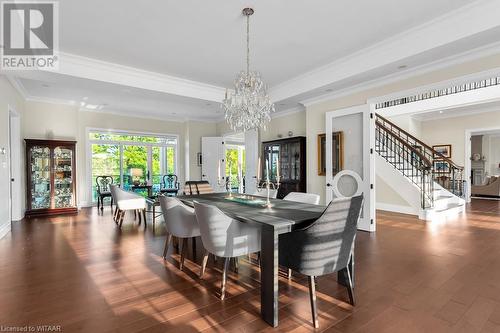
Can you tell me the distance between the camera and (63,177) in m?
6.56

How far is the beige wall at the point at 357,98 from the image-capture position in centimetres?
340

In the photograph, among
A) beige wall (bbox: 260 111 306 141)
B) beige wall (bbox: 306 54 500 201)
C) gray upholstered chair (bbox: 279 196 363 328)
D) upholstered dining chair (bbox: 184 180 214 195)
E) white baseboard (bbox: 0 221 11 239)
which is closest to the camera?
gray upholstered chair (bbox: 279 196 363 328)

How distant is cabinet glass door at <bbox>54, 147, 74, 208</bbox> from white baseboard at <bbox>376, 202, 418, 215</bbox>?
7937 millimetres

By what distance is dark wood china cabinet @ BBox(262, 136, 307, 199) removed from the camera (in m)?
6.03

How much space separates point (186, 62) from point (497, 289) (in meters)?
4.88

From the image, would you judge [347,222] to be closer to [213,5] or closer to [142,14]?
[213,5]

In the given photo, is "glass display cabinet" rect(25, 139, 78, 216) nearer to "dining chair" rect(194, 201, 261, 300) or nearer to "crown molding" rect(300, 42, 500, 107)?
"dining chair" rect(194, 201, 261, 300)

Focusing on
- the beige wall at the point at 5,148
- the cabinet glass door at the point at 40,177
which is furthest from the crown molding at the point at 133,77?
the cabinet glass door at the point at 40,177

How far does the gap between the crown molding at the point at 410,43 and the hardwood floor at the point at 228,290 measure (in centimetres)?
270

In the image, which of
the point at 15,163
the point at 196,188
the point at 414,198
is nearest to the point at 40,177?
the point at 15,163

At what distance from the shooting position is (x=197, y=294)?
96.4 inches

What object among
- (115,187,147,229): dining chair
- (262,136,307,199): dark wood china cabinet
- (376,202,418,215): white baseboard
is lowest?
(376,202,418,215): white baseboard

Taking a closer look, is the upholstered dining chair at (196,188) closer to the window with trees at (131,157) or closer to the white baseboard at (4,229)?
the white baseboard at (4,229)

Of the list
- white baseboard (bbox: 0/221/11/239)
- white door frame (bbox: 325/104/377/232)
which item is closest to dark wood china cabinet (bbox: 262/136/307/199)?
white door frame (bbox: 325/104/377/232)
